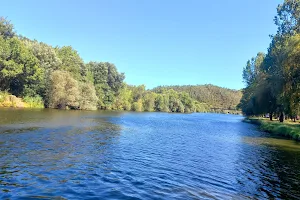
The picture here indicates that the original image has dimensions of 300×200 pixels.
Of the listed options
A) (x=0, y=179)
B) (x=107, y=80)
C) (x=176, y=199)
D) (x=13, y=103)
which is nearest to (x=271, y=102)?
(x=176, y=199)

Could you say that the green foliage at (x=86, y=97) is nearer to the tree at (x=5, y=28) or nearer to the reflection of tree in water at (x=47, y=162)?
the tree at (x=5, y=28)

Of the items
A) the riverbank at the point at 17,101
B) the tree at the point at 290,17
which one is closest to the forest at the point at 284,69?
the tree at the point at 290,17

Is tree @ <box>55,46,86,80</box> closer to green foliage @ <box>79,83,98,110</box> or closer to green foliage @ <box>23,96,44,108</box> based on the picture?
green foliage @ <box>79,83,98,110</box>

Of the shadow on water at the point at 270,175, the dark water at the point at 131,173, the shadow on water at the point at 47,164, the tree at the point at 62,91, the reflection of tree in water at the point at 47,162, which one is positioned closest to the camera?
the shadow on water at the point at 47,164

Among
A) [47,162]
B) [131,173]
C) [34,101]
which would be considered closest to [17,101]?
[34,101]

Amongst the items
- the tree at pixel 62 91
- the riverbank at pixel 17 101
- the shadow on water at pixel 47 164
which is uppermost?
the tree at pixel 62 91

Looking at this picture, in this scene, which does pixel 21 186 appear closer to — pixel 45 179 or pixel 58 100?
pixel 45 179

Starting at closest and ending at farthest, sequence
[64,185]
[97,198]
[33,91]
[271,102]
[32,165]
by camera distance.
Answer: [97,198], [64,185], [32,165], [271,102], [33,91]

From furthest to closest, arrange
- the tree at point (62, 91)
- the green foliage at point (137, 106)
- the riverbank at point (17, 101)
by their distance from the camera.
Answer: the green foliage at point (137, 106), the tree at point (62, 91), the riverbank at point (17, 101)

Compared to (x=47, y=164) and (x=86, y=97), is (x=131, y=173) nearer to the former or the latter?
(x=47, y=164)

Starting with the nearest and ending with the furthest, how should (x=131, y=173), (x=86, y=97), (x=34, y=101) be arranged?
(x=131, y=173)
(x=34, y=101)
(x=86, y=97)

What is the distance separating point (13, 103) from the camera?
2820 inches

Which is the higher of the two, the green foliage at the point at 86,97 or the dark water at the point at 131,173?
the green foliage at the point at 86,97

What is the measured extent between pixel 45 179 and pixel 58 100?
256 feet
